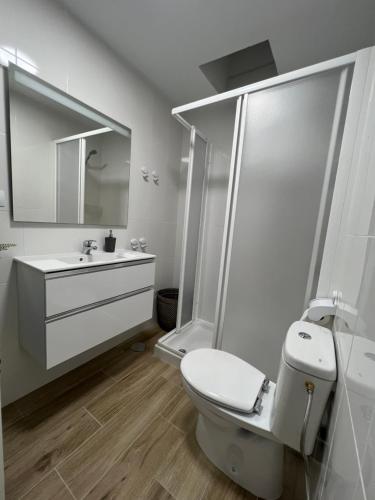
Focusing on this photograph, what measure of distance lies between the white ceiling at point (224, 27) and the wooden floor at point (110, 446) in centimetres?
238

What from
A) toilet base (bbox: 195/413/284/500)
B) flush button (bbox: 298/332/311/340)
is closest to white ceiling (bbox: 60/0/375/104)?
flush button (bbox: 298/332/311/340)

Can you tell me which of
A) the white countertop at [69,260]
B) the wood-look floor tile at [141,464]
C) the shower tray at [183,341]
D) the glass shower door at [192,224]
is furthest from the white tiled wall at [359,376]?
the glass shower door at [192,224]

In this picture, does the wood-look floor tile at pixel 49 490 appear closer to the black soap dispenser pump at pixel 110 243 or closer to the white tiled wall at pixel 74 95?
the white tiled wall at pixel 74 95

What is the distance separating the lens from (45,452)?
1012 millimetres

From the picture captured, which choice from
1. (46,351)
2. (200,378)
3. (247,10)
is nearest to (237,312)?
(200,378)

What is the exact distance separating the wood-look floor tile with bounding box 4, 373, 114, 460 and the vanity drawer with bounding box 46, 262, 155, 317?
2.13ft

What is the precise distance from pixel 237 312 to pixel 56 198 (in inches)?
53.9

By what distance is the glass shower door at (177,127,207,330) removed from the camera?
5.92ft

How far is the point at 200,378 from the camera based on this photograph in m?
0.97

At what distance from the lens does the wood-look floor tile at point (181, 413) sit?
120 centimetres

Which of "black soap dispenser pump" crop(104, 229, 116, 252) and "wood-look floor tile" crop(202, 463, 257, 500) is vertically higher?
"black soap dispenser pump" crop(104, 229, 116, 252)

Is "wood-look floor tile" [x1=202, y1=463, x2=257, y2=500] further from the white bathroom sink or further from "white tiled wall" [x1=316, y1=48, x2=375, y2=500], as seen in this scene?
the white bathroom sink

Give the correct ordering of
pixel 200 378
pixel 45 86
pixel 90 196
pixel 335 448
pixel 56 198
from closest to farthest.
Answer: pixel 335 448, pixel 200 378, pixel 45 86, pixel 56 198, pixel 90 196

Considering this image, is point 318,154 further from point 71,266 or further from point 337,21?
point 71,266
